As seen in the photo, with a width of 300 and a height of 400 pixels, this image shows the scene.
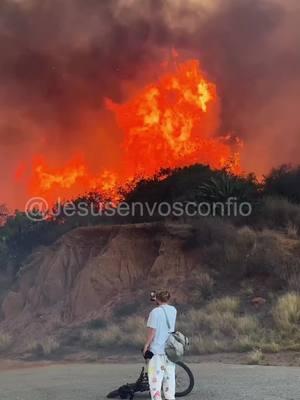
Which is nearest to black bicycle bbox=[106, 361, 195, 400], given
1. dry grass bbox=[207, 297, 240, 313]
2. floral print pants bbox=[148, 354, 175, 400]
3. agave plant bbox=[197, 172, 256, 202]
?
floral print pants bbox=[148, 354, 175, 400]

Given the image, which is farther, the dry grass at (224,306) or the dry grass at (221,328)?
the dry grass at (224,306)

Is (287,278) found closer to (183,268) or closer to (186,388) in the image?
(183,268)

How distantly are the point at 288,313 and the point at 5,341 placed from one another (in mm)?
10682

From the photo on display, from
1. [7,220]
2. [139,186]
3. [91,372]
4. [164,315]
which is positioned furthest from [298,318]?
[7,220]

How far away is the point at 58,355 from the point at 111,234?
10.6 m

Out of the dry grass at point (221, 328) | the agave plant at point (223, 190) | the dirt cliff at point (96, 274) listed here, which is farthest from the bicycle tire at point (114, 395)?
the agave plant at point (223, 190)

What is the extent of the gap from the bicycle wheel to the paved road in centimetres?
14

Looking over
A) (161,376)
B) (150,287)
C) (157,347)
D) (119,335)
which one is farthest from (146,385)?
(150,287)

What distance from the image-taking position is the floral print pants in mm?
8211

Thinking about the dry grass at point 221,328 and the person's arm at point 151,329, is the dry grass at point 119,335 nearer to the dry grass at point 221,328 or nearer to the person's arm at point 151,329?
the dry grass at point 221,328

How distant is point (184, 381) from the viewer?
953 cm

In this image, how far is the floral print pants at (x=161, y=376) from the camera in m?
8.21

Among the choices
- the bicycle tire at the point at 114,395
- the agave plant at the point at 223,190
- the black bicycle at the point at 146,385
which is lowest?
the bicycle tire at the point at 114,395

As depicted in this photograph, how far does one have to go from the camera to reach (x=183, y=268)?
24.7m
